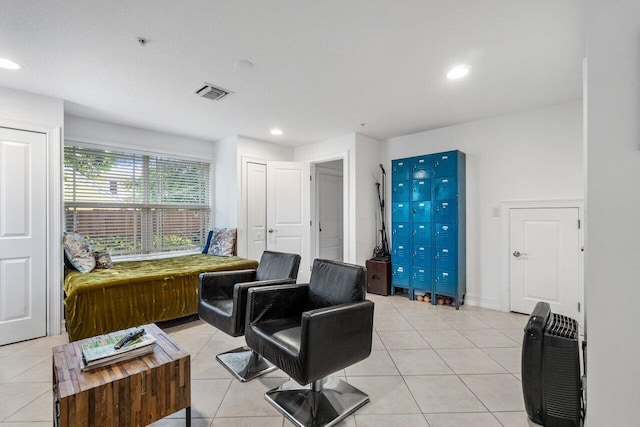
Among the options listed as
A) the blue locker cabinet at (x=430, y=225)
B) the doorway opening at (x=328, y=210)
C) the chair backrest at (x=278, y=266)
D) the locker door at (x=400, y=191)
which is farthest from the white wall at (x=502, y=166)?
the chair backrest at (x=278, y=266)

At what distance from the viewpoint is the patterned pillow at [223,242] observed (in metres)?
4.20

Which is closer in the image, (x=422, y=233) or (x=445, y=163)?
(x=445, y=163)

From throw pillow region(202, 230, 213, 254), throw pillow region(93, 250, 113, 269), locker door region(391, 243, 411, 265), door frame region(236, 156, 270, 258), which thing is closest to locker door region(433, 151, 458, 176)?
locker door region(391, 243, 411, 265)

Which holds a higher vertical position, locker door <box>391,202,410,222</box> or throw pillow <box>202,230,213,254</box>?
locker door <box>391,202,410,222</box>

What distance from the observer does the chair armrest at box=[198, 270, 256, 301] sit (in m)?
2.64

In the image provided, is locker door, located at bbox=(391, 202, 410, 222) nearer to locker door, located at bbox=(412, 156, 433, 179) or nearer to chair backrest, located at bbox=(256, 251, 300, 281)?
locker door, located at bbox=(412, 156, 433, 179)

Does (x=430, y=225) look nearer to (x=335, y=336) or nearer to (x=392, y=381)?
(x=392, y=381)

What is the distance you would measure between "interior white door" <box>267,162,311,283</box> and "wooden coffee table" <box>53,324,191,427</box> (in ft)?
10.3

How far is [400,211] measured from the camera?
4285 millimetres

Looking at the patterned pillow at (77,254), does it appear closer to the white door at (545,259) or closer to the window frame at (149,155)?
the window frame at (149,155)

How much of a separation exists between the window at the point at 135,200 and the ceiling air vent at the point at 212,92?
1.83 m

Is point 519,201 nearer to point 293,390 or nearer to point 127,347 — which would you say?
point 293,390

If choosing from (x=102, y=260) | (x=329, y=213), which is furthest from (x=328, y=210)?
(x=102, y=260)

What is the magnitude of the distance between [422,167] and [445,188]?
17.6 inches
